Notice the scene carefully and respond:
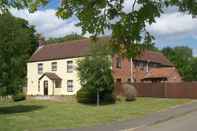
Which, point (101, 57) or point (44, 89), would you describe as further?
point (44, 89)

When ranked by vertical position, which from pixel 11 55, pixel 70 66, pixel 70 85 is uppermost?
pixel 70 66

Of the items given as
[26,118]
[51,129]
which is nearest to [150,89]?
[26,118]

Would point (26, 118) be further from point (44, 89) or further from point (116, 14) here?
point (44, 89)

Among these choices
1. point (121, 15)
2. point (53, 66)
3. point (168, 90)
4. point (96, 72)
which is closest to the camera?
point (121, 15)

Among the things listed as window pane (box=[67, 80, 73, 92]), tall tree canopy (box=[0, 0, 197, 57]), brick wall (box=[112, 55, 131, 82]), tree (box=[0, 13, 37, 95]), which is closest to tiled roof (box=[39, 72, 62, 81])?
window pane (box=[67, 80, 73, 92])

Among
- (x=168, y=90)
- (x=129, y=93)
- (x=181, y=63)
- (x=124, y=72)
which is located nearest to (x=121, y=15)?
(x=129, y=93)

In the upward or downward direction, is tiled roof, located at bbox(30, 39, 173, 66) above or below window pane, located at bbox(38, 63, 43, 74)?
above

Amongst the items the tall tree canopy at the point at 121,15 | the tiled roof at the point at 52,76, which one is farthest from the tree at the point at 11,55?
the tall tree canopy at the point at 121,15

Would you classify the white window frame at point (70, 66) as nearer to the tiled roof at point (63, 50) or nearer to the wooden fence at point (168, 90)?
the tiled roof at point (63, 50)

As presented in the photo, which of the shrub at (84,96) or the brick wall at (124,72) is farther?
the brick wall at (124,72)

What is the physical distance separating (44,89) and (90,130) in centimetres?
4489

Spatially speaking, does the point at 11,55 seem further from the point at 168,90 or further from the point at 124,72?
the point at 124,72

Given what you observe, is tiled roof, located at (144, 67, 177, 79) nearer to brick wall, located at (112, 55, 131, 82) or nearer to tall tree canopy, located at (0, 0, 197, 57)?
brick wall, located at (112, 55, 131, 82)

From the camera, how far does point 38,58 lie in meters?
72.6
